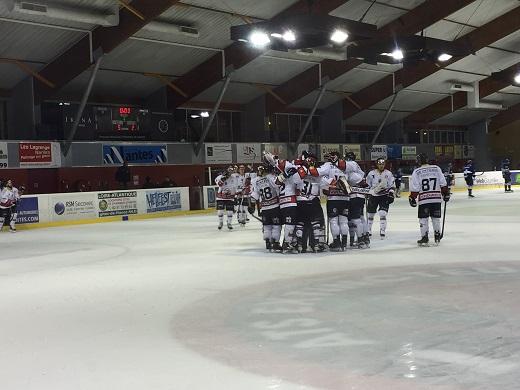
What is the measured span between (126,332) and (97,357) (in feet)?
2.34

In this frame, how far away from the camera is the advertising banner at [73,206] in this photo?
1897 cm

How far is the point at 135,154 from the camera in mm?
24141

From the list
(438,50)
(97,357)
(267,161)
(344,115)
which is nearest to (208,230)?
(267,161)

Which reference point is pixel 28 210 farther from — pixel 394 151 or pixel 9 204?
pixel 394 151

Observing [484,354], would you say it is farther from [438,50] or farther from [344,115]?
[344,115]

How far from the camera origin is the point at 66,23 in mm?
19234

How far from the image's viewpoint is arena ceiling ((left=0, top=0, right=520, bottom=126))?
19438 mm

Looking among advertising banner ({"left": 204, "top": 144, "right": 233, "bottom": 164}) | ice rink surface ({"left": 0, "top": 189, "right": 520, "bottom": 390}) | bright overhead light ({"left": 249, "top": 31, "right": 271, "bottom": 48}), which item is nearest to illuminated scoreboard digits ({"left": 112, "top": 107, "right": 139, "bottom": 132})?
advertising banner ({"left": 204, "top": 144, "right": 233, "bottom": 164})

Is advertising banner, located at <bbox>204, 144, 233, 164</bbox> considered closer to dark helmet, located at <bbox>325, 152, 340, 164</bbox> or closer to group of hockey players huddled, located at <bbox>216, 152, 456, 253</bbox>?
group of hockey players huddled, located at <bbox>216, 152, 456, 253</bbox>

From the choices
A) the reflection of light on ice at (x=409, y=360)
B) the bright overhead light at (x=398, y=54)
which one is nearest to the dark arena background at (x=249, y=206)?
the reflection of light on ice at (x=409, y=360)

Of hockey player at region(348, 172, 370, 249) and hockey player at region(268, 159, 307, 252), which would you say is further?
hockey player at region(348, 172, 370, 249)

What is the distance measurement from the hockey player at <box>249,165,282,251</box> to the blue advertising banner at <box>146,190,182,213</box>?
11834 mm

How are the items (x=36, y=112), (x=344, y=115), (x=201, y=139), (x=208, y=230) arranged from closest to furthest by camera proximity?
Answer: (x=208, y=230) → (x=36, y=112) → (x=201, y=139) → (x=344, y=115)

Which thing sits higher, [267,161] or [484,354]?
[267,161]
